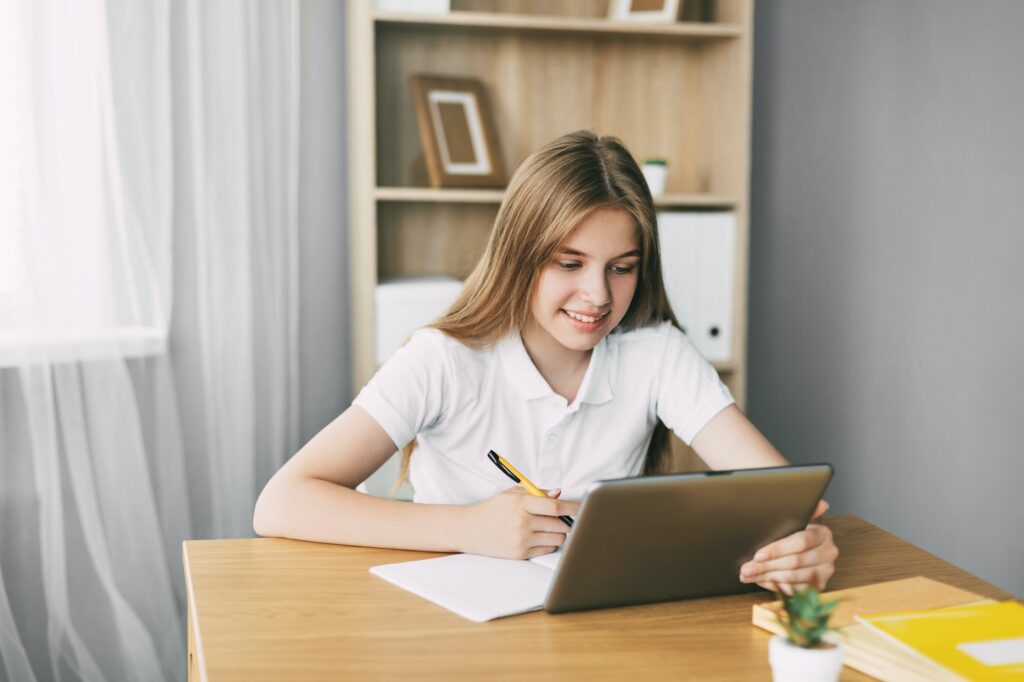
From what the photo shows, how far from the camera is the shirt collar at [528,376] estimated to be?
154 cm

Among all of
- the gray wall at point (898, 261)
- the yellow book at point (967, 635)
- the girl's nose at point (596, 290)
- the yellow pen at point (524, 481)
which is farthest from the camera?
the gray wall at point (898, 261)

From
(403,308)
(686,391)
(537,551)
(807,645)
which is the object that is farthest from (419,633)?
(403,308)

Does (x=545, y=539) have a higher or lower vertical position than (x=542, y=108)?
lower

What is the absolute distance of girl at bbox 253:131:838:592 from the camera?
4.65ft

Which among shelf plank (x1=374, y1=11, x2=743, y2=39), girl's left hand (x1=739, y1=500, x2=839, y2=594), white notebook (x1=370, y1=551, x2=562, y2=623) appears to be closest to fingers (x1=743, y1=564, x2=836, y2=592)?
girl's left hand (x1=739, y1=500, x2=839, y2=594)

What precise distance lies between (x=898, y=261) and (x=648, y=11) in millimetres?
891

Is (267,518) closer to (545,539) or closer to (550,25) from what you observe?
(545,539)

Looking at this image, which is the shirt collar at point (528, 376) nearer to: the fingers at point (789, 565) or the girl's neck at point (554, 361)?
the girl's neck at point (554, 361)

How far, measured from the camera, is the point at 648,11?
249cm

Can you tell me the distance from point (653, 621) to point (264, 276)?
1.56 m

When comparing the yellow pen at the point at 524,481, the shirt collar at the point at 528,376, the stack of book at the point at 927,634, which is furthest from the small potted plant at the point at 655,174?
the stack of book at the point at 927,634

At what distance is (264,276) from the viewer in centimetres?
228

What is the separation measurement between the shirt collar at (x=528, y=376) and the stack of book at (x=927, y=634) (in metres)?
0.61

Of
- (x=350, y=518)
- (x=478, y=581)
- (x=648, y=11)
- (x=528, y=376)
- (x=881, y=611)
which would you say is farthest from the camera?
(x=648, y=11)
